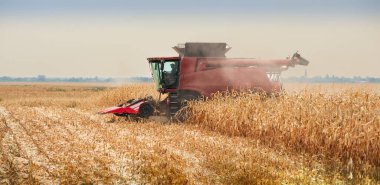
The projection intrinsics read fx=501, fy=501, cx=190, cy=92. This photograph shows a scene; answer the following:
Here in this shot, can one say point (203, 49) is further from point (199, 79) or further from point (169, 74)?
point (169, 74)

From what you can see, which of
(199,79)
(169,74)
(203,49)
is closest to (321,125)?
(199,79)

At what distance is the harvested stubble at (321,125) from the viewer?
7875 mm

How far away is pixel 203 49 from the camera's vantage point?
15.6 metres

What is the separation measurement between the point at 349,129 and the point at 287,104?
2325 mm

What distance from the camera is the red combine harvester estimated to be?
48.1 feet

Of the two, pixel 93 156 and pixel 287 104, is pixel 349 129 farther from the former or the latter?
pixel 93 156

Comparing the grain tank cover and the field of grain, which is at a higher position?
the grain tank cover

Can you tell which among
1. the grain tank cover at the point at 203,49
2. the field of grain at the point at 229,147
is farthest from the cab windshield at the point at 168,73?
the field of grain at the point at 229,147

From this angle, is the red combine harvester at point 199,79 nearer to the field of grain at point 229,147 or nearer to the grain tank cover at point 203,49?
the grain tank cover at point 203,49

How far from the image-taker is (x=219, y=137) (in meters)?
11.1

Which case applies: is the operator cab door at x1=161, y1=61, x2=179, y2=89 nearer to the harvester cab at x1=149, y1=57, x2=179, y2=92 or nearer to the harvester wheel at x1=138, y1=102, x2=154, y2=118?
the harvester cab at x1=149, y1=57, x2=179, y2=92

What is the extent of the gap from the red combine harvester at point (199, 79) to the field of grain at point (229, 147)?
165cm

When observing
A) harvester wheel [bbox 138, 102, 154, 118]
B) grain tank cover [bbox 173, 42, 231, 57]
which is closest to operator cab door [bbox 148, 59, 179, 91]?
harvester wheel [bbox 138, 102, 154, 118]

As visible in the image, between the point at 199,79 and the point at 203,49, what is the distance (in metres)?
1.30
